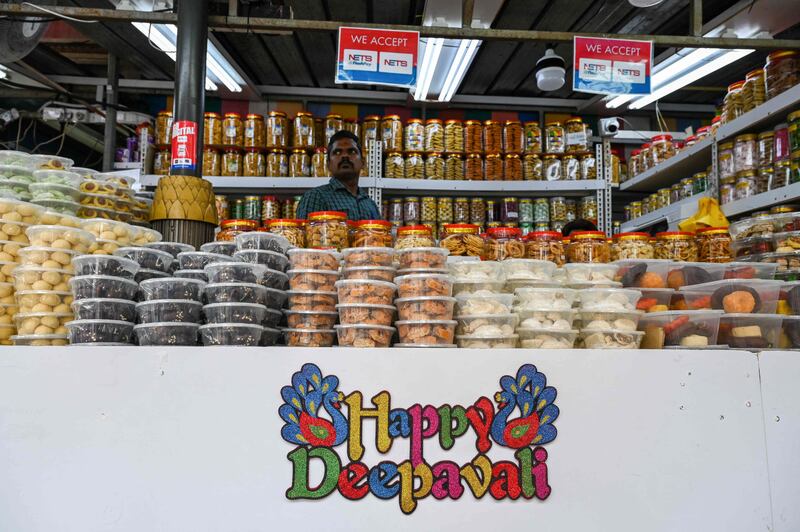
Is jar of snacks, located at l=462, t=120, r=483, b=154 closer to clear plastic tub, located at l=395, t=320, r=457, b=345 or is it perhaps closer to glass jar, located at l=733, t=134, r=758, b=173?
glass jar, located at l=733, t=134, r=758, b=173

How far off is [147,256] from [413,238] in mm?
872

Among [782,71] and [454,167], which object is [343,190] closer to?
[454,167]

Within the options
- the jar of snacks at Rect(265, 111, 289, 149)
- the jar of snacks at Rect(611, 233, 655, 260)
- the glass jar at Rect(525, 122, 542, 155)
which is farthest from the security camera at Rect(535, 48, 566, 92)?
the jar of snacks at Rect(611, 233, 655, 260)

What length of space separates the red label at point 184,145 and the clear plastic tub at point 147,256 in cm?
83

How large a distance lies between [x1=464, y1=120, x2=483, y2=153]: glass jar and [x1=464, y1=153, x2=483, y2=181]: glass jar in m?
0.05

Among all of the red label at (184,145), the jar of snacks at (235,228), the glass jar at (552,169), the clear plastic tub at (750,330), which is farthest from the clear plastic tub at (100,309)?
the glass jar at (552,169)

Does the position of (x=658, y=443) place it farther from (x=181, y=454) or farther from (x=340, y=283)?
(x=181, y=454)

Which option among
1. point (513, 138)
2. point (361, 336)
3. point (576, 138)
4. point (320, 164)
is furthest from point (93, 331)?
point (576, 138)

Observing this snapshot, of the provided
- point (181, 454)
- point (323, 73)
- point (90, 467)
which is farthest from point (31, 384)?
point (323, 73)

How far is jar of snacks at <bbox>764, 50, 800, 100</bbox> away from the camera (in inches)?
127

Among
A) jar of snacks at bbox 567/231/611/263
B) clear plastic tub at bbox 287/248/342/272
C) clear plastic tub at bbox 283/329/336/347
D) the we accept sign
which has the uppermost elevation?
jar of snacks at bbox 567/231/611/263

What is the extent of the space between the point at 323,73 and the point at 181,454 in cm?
512

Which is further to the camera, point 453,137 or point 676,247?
point 453,137

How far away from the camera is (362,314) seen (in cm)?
170
